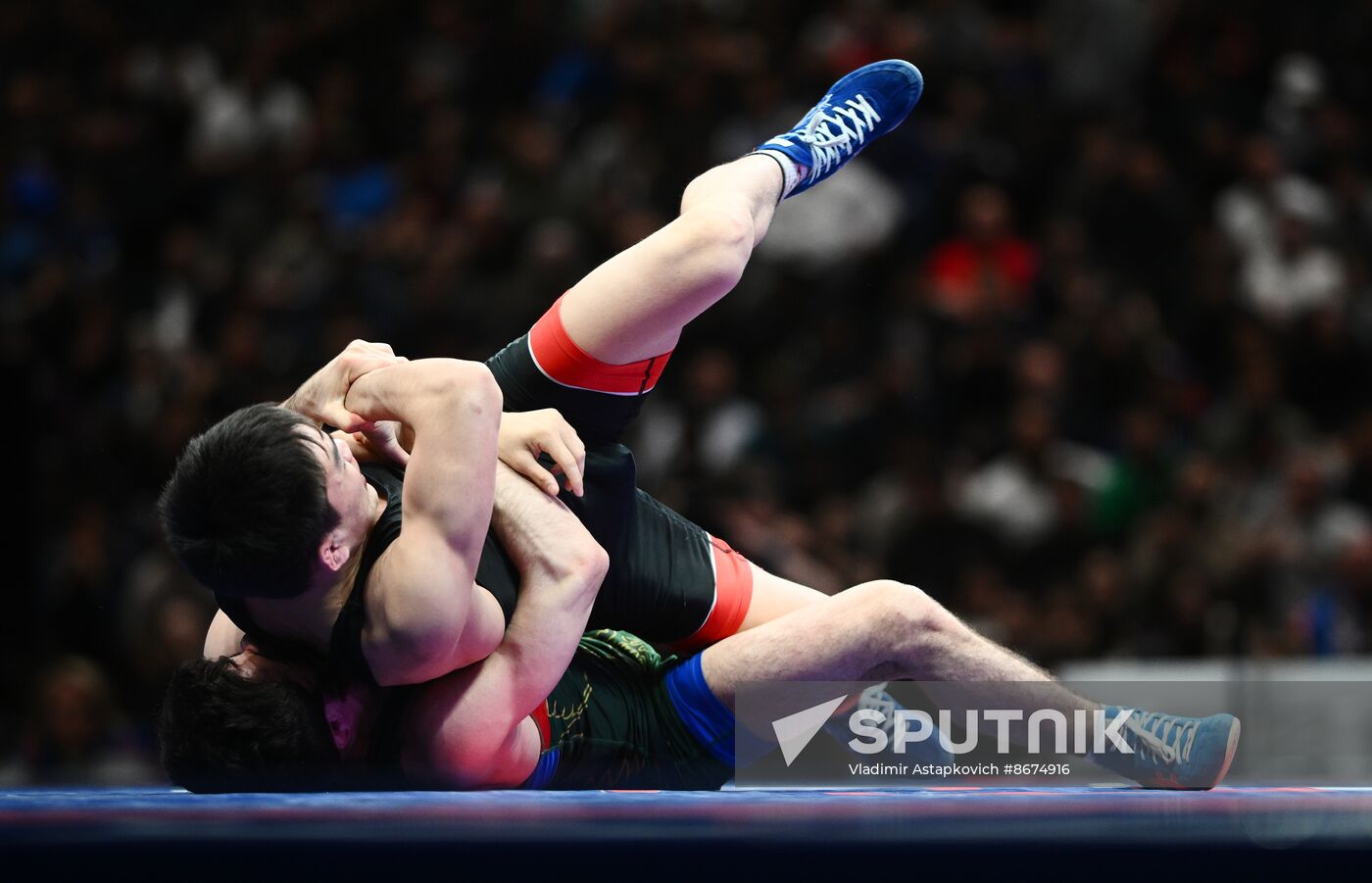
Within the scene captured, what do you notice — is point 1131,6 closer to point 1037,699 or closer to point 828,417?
point 828,417

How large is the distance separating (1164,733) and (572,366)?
988mm

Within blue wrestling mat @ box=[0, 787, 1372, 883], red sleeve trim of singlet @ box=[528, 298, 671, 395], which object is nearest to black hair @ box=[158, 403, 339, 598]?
blue wrestling mat @ box=[0, 787, 1372, 883]

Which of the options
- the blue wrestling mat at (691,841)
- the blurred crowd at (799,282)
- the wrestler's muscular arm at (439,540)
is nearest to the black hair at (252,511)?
the wrestler's muscular arm at (439,540)

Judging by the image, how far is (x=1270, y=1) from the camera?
20.7 ft

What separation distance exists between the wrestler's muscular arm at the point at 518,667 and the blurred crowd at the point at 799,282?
7.37 feet

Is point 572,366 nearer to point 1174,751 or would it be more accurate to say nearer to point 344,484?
point 344,484

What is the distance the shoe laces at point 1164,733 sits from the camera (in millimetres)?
2084

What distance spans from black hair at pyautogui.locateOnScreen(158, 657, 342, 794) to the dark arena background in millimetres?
2429

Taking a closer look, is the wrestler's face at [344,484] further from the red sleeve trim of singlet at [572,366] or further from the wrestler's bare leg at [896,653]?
the wrestler's bare leg at [896,653]

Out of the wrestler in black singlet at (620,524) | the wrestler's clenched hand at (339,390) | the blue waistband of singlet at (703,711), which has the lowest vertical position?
the blue waistband of singlet at (703,711)

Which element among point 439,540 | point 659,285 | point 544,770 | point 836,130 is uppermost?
point 836,130

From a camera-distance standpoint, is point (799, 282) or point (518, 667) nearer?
point (518, 667)

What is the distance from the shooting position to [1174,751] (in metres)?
2.09

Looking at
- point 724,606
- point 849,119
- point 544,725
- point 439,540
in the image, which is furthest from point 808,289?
point 439,540
